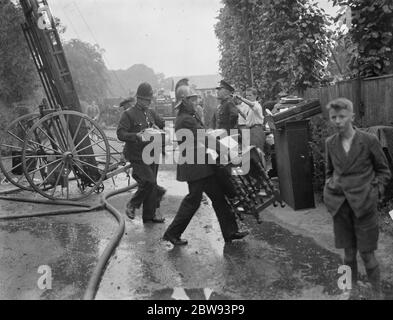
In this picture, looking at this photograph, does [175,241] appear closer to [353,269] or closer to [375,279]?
[353,269]

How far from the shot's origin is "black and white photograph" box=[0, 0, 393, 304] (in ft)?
12.6

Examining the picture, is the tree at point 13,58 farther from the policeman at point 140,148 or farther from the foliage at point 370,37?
the foliage at point 370,37

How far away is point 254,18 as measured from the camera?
13750 millimetres

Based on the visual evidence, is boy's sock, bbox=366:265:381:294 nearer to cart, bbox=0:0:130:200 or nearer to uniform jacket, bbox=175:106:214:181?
uniform jacket, bbox=175:106:214:181

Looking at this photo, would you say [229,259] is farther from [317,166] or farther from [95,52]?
[95,52]

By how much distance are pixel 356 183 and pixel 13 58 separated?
16.7 meters

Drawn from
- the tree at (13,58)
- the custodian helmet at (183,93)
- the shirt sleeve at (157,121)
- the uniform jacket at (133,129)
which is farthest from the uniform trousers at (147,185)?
the tree at (13,58)

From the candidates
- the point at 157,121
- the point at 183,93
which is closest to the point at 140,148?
the point at 157,121

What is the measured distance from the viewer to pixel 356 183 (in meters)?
3.70

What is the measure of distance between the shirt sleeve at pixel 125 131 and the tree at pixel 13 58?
12.9 metres

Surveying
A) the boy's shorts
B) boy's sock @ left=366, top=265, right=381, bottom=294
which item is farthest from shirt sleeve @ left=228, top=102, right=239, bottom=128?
boy's sock @ left=366, top=265, right=381, bottom=294

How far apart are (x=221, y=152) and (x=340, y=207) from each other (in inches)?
67.4

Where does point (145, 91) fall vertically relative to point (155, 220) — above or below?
above

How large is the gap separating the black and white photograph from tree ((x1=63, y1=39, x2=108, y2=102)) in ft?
135
